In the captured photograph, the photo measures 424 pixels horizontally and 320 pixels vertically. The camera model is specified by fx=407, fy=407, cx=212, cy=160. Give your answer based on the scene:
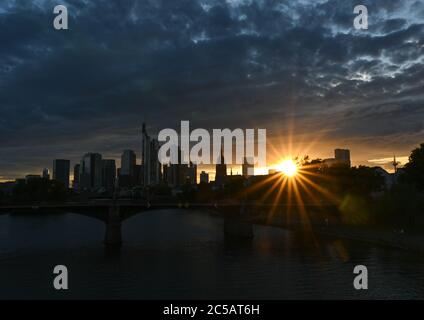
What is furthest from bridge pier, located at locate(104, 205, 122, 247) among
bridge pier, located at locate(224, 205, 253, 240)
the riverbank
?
the riverbank

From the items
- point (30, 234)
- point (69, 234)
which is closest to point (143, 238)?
point (69, 234)

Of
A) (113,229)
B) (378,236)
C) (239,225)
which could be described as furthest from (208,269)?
(239,225)

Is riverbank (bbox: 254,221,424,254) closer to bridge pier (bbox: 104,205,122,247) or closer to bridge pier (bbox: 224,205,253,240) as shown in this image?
bridge pier (bbox: 224,205,253,240)

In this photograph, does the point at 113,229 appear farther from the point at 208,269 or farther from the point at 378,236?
the point at 378,236

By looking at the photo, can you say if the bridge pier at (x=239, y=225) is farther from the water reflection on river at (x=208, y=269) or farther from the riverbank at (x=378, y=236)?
the riverbank at (x=378, y=236)
